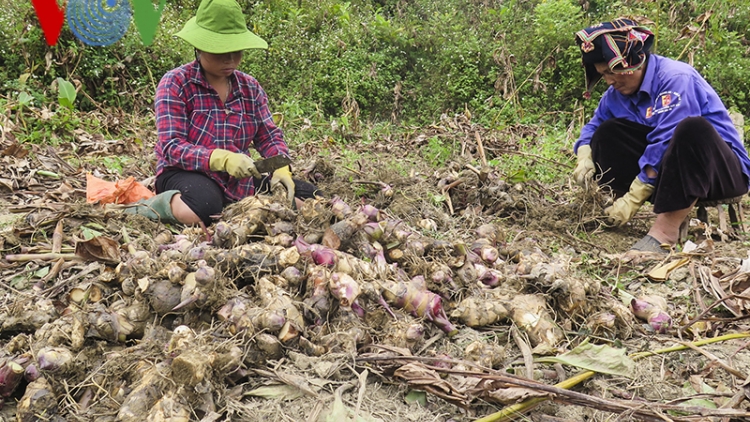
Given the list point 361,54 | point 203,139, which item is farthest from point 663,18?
point 203,139

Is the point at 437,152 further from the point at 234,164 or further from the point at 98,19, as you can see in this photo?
the point at 98,19

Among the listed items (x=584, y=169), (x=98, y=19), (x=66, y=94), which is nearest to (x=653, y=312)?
(x=584, y=169)

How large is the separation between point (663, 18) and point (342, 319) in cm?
593

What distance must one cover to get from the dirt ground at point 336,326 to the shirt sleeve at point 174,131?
13.9 inches

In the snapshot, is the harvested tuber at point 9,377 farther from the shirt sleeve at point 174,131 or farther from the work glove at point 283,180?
the work glove at point 283,180

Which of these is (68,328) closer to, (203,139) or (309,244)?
(309,244)

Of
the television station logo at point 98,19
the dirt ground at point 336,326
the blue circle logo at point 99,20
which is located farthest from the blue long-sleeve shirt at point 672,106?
the blue circle logo at point 99,20

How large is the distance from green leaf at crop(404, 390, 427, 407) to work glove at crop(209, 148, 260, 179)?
1.34 m

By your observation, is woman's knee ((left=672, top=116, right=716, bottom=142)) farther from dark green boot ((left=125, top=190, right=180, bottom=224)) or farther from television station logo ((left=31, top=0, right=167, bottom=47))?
television station logo ((left=31, top=0, right=167, bottom=47))

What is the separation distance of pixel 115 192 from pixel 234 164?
0.63 meters

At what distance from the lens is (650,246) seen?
2566mm

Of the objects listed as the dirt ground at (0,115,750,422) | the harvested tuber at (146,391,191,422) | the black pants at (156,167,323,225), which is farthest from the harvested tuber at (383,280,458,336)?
the black pants at (156,167,323,225)

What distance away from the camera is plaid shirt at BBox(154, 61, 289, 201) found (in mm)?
2412

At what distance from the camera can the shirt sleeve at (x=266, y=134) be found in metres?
2.76
